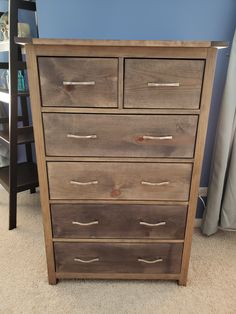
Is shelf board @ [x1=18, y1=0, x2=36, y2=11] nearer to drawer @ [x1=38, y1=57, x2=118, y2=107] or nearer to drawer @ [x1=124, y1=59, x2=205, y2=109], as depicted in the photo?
drawer @ [x1=38, y1=57, x2=118, y2=107]

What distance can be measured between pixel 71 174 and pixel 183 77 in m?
0.60

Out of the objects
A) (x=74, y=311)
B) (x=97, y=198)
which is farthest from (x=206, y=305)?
(x=97, y=198)

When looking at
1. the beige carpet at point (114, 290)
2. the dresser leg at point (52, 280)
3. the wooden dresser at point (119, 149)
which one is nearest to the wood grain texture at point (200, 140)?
the wooden dresser at point (119, 149)

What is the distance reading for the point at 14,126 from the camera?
1489mm

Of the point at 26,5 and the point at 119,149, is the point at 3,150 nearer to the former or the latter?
the point at 26,5

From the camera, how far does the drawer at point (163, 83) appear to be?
88 centimetres

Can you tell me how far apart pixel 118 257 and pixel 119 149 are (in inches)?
22.8

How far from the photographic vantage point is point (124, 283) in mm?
1279

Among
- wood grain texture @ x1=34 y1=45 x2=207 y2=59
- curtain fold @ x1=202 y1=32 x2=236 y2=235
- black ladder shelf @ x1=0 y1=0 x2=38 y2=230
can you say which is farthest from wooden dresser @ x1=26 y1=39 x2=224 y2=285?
black ladder shelf @ x1=0 y1=0 x2=38 y2=230

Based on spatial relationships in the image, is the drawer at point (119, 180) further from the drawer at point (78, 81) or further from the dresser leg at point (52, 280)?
the dresser leg at point (52, 280)

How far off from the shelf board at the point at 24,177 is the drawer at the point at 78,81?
37.7 inches

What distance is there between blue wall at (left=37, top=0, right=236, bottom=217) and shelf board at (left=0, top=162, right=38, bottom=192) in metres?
0.98

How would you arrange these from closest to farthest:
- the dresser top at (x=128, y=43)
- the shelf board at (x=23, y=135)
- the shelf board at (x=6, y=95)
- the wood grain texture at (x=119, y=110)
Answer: the dresser top at (x=128, y=43)
the wood grain texture at (x=119, y=110)
the shelf board at (x=6, y=95)
the shelf board at (x=23, y=135)

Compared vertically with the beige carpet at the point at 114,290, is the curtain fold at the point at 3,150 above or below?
above
